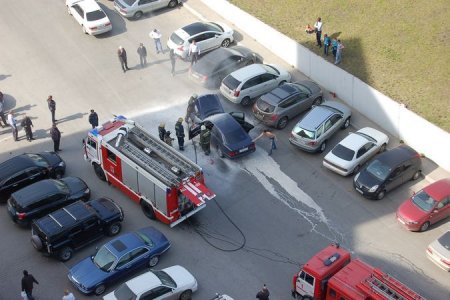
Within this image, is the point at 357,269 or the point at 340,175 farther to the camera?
the point at 340,175

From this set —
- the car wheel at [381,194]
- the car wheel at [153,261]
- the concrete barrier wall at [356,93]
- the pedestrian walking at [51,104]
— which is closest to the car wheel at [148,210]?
the car wheel at [153,261]

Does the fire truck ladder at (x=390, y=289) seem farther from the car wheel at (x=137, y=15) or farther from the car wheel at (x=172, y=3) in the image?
the car wheel at (x=172, y=3)

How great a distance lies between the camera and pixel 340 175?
3011 centimetres

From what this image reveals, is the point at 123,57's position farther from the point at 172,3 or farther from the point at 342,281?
the point at 342,281

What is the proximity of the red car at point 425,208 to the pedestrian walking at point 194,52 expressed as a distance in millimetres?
14241

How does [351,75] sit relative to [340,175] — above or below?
above

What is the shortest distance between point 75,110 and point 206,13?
37.0ft

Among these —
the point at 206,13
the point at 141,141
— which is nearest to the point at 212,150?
the point at 141,141

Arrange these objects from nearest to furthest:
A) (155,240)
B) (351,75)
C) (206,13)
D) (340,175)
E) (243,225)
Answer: (155,240) → (243,225) → (340,175) → (351,75) → (206,13)

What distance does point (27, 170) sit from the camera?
28.4 metres

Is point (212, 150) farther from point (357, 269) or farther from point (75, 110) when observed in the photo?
point (357, 269)

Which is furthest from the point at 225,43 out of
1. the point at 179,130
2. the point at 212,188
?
the point at 212,188

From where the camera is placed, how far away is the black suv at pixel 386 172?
28.5m

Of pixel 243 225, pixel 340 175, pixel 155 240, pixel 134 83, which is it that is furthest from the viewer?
pixel 134 83
